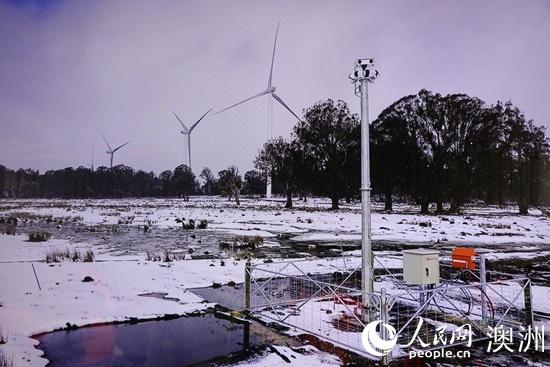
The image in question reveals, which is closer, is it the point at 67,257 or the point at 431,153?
the point at 67,257

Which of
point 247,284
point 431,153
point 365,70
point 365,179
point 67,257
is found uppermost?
point 431,153

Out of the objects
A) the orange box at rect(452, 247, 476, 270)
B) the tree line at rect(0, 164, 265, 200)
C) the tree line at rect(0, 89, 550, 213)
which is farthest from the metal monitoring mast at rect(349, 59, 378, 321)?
the tree line at rect(0, 89, 550, 213)

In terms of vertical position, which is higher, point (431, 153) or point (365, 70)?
point (431, 153)

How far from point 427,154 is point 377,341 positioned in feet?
169

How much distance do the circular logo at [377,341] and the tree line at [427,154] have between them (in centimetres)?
4453

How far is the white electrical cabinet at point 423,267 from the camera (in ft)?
26.8

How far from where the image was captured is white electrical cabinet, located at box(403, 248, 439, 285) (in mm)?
8164

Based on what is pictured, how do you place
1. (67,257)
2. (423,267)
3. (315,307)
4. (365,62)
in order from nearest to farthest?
(423,267) < (365,62) < (315,307) < (67,257)

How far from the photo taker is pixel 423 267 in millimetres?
8172

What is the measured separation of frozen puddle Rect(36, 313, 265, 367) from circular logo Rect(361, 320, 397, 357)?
1886 mm

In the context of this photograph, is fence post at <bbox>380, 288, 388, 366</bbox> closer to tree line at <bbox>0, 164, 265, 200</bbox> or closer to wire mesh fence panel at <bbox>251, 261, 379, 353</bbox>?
wire mesh fence panel at <bbox>251, 261, 379, 353</bbox>

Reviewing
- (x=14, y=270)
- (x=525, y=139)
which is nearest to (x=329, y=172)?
(x=525, y=139)

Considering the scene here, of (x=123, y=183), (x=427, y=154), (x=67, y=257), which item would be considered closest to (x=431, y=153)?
(x=427, y=154)
